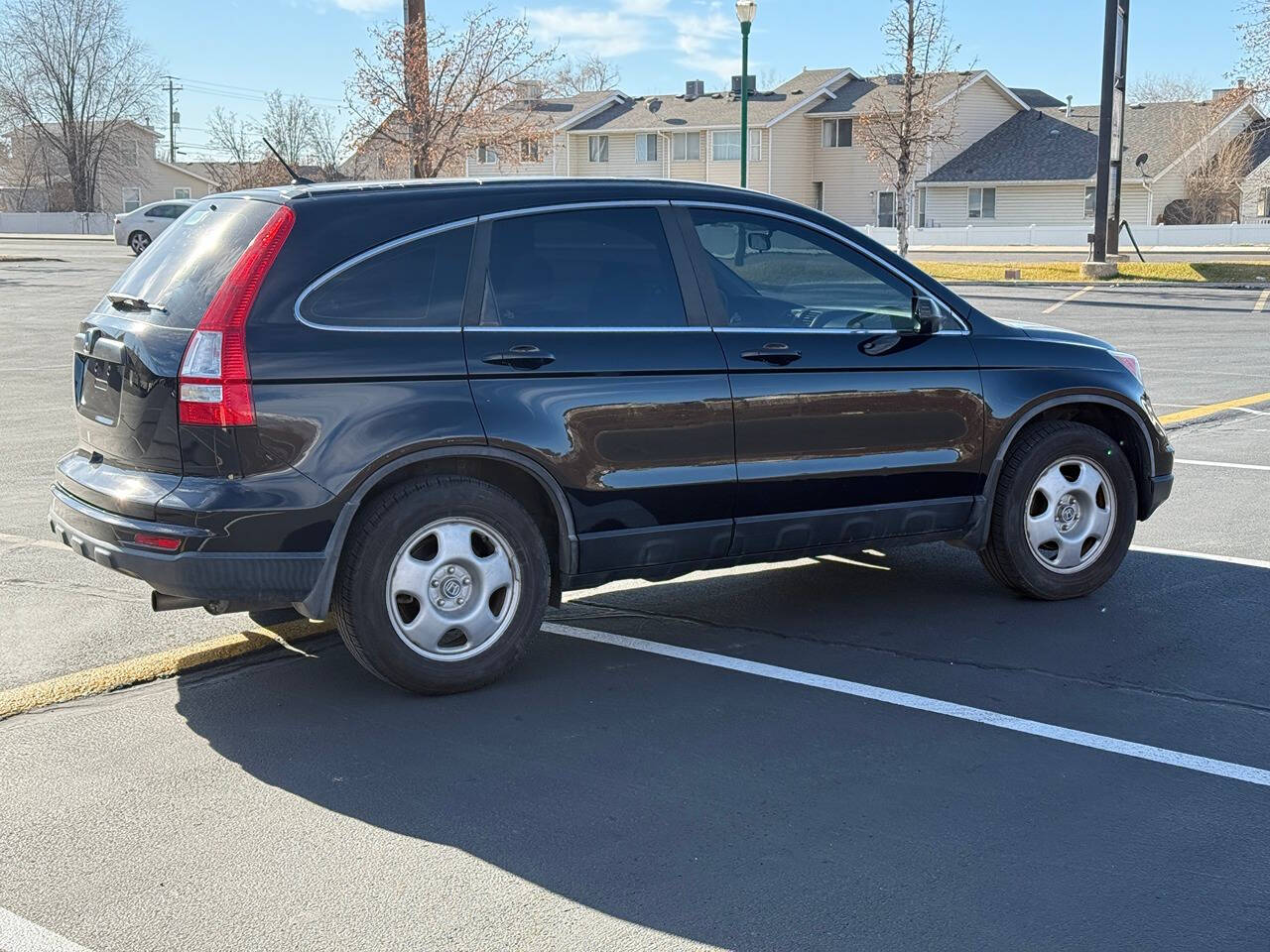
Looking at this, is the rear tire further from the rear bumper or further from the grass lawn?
the grass lawn

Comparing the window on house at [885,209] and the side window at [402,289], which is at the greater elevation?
the window on house at [885,209]

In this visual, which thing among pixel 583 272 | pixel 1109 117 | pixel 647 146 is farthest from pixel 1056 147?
pixel 583 272

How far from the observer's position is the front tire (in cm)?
627

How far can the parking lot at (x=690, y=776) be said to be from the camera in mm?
3566

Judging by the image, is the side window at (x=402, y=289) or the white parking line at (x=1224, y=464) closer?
the side window at (x=402, y=289)

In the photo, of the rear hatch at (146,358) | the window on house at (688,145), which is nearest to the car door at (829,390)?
the rear hatch at (146,358)

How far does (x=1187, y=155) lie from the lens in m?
62.8

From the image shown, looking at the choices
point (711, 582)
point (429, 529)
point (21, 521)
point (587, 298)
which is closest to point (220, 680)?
point (429, 529)

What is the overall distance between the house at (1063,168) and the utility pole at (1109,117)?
2854 cm

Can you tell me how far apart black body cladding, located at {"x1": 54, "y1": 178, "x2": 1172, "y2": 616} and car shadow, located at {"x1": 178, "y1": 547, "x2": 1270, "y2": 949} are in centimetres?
49

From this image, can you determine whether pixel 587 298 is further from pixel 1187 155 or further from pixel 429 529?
pixel 1187 155

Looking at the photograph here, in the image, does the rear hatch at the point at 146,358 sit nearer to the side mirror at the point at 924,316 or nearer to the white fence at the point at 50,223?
the side mirror at the point at 924,316

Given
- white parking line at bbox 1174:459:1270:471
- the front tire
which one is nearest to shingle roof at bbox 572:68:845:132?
white parking line at bbox 1174:459:1270:471

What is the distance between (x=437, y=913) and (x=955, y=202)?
62.3 metres
